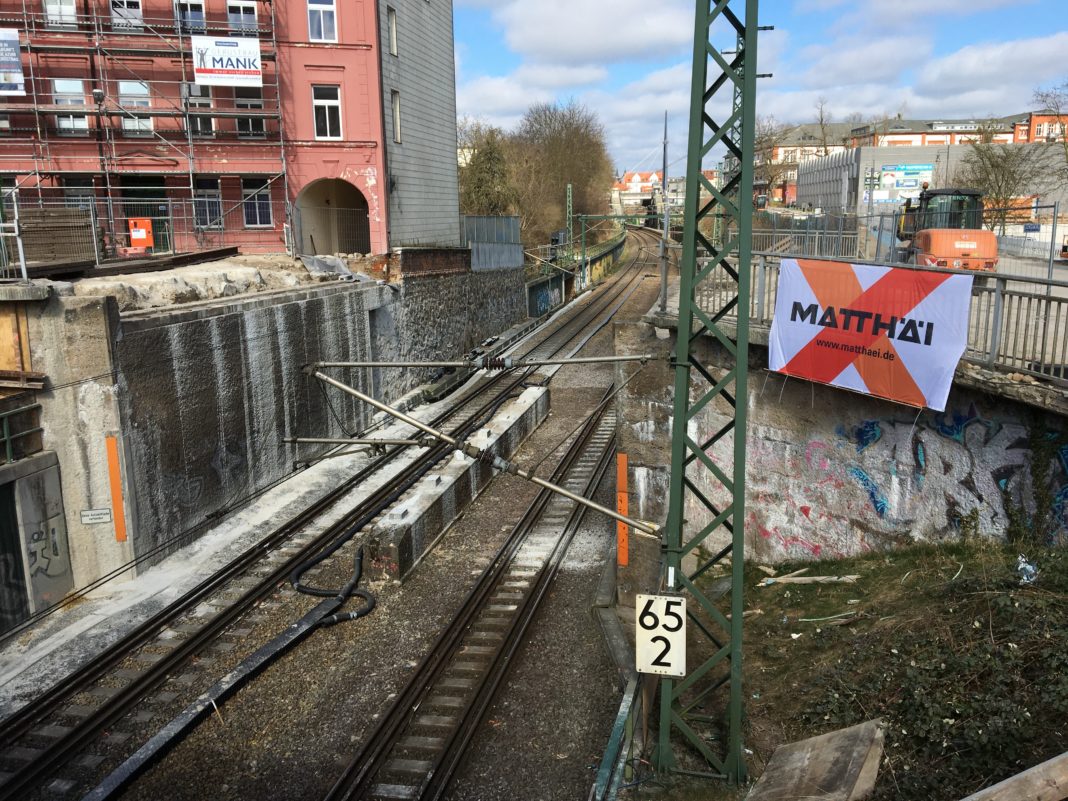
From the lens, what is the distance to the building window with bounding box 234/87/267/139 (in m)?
25.5

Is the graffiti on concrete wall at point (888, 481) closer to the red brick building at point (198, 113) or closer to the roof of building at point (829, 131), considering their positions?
the red brick building at point (198, 113)

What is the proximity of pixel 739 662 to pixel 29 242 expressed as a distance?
44.6 ft

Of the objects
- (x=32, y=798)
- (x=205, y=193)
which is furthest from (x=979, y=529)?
(x=205, y=193)

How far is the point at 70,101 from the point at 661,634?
2478 cm

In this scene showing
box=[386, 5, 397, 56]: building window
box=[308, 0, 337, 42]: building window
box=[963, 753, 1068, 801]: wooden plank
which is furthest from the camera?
box=[386, 5, 397, 56]: building window

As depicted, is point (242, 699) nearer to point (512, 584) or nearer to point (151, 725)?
point (151, 725)

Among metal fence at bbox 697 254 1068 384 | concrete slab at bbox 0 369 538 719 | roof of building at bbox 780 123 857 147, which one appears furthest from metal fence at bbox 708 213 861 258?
roof of building at bbox 780 123 857 147

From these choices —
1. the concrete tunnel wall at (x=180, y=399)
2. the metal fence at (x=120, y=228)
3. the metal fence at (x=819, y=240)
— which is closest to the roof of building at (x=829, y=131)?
the metal fence at (x=120, y=228)

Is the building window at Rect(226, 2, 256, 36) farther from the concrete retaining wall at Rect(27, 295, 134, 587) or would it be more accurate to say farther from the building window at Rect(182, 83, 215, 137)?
the concrete retaining wall at Rect(27, 295, 134, 587)

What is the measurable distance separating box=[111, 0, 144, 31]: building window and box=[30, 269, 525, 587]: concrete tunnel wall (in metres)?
10.1

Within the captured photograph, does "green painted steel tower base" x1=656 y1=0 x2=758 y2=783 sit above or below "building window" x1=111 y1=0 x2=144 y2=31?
below

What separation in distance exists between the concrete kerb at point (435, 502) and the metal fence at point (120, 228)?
6503mm

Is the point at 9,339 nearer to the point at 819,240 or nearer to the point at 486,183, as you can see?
the point at 819,240

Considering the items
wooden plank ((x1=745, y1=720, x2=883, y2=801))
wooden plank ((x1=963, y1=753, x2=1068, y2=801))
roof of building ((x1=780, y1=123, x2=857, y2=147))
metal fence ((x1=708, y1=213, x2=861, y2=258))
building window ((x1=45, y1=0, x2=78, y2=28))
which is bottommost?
wooden plank ((x1=745, y1=720, x2=883, y2=801))
